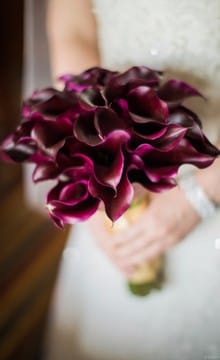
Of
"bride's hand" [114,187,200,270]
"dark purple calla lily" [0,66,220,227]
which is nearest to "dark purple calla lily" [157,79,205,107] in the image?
"dark purple calla lily" [0,66,220,227]

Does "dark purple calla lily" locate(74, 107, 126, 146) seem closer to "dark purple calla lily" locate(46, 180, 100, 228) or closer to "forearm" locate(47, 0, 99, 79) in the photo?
"dark purple calla lily" locate(46, 180, 100, 228)

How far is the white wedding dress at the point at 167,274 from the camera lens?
0.53 m

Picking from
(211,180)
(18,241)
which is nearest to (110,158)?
(211,180)

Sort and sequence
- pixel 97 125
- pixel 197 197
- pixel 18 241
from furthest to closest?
1. pixel 18 241
2. pixel 197 197
3. pixel 97 125

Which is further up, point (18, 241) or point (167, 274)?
point (167, 274)

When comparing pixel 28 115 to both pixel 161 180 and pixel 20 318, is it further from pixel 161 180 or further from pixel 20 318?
pixel 20 318

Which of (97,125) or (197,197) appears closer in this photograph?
(97,125)

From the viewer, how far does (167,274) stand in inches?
25.1

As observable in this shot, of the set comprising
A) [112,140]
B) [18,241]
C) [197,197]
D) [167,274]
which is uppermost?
[112,140]

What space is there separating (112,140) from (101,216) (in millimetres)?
156

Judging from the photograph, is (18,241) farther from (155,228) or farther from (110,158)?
(110,158)

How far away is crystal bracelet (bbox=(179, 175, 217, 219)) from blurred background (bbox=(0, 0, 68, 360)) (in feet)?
1.19

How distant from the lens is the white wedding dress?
20.8 inches

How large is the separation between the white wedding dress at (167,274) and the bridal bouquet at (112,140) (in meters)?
0.04
